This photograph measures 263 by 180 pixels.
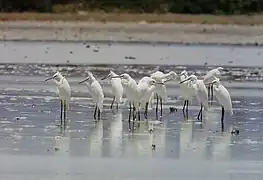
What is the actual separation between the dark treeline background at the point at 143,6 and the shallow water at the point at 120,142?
117 ft

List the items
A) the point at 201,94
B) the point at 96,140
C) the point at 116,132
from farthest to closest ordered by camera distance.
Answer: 1. the point at 201,94
2. the point at 116,132
3. the point at 96,140

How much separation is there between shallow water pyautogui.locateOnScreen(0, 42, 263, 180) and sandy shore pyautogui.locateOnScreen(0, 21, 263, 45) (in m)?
20.0

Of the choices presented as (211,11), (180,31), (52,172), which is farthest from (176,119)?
(211,11)

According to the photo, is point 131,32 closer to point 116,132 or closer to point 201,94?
point 201,94

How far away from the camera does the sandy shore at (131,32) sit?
39.5 meters

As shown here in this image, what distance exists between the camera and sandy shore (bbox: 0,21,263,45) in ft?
130

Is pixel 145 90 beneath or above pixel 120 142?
above

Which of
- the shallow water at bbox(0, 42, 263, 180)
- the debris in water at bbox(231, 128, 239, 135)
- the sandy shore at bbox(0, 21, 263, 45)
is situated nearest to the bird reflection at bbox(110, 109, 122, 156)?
the shallow water at bbox(0, 42, 263, 180)

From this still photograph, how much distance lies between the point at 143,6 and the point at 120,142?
4556 centimetres

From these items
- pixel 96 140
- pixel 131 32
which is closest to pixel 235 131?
pixel 96 140

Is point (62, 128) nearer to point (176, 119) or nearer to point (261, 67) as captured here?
point (176, 119)

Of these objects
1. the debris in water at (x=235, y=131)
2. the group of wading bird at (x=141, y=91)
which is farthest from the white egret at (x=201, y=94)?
the debris in water at (x=235, y=131)

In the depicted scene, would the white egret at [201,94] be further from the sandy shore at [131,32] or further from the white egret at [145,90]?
the sandy shore at [131,32]

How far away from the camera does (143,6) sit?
58250 millimetres
